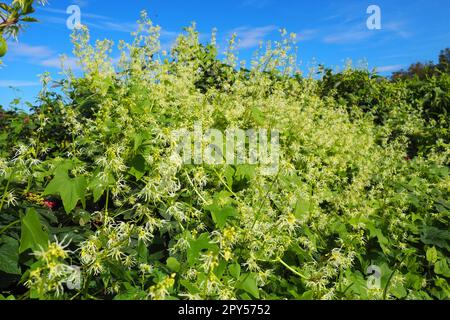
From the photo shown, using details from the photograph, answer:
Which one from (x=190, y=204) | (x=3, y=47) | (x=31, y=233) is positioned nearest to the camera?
(x=31, y=233)

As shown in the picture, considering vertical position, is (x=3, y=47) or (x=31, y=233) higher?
(x=3, y=47)

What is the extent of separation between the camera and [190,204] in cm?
305

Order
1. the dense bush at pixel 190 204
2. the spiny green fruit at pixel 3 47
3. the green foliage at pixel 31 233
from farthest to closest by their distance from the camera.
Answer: the dense bush at pixel 190 204, the spiny green fruit at pixel 3 47, the green foliage at pixel 31 233

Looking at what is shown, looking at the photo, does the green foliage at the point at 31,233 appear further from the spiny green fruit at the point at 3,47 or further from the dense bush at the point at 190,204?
the spiny green fruit at the point at 3,47

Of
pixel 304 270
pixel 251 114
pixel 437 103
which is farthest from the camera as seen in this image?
pixel 437 103

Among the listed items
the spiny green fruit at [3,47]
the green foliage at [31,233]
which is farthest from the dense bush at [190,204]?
the spiny green fruit at [3,47]

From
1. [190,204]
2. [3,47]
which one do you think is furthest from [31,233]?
[190,204]

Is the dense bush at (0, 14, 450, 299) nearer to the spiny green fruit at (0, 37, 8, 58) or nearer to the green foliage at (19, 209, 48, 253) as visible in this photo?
the green foliage at (19, 209, 48, 253)

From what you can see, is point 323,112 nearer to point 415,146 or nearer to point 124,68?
point 415,146

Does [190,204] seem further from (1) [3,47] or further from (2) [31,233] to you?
(1) [3,47]

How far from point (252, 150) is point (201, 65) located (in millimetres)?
3838

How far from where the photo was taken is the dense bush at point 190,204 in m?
2.37
